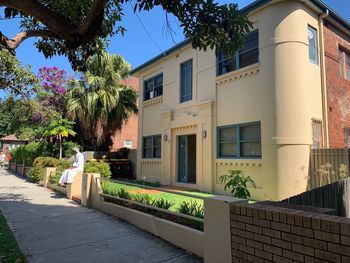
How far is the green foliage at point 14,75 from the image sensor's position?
37.3 ft

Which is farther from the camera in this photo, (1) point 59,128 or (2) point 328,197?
(1) point 59,128

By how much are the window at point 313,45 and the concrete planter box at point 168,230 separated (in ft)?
29.0

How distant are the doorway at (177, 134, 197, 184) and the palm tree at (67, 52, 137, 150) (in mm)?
7535

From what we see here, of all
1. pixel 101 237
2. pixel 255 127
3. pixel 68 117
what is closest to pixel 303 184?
pixel 255 127

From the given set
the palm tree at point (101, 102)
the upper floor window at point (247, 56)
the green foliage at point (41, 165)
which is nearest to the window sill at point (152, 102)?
the palm tree at point (101, 102)

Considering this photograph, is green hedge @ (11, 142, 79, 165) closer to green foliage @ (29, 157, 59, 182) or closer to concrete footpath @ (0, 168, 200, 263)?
green foliage @ (29, 157, 59, 182)

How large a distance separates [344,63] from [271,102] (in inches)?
207

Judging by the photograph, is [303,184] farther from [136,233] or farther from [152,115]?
[152,115]

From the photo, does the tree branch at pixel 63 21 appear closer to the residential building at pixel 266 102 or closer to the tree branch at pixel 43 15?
the tree branch at pixel 43 15

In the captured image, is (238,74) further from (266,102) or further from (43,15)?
(43,15)

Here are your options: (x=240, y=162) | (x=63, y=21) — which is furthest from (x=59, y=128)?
(x=63, y=21)

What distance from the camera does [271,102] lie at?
11070mm

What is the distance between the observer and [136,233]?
6859mm

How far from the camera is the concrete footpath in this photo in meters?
5.44
